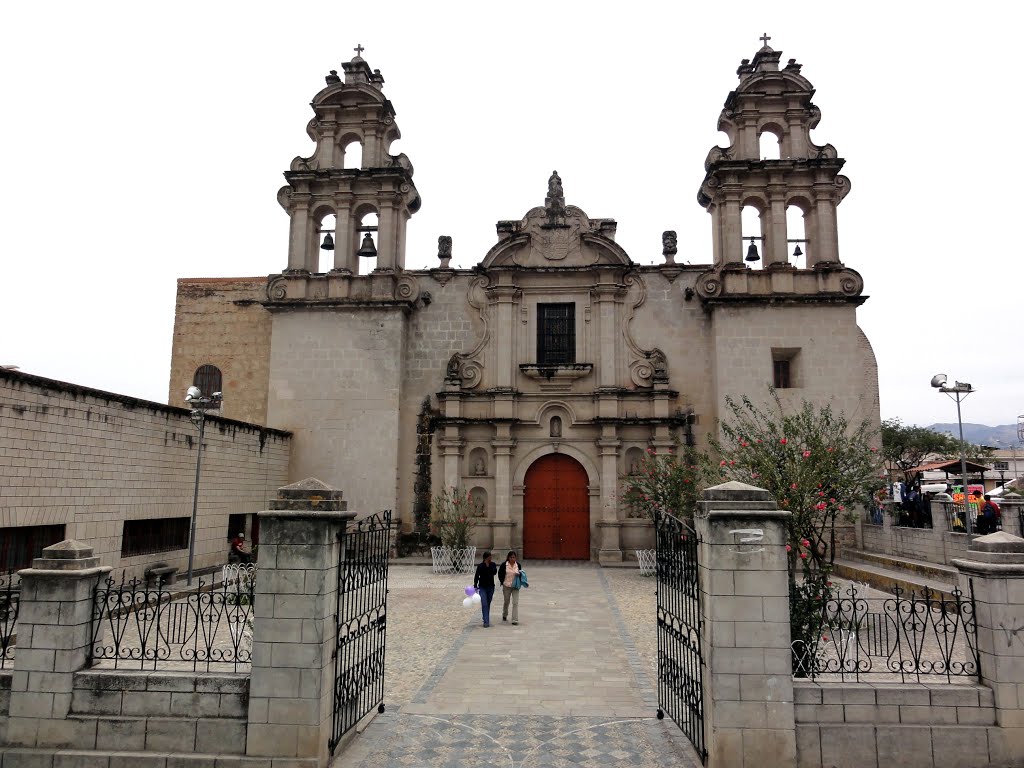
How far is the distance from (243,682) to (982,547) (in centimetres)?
660

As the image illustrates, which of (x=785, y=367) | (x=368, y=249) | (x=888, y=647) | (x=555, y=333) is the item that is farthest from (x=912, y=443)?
(x=888, y=647)

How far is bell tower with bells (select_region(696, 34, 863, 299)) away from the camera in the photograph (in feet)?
66.2

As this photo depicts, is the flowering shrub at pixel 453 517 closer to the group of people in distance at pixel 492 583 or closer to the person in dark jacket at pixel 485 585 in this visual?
the group of people in distance at pixel 492 583

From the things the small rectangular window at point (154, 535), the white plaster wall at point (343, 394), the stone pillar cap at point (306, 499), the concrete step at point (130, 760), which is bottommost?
the concrete step at point (130, 760)

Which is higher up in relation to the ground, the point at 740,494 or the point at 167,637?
the point at 740,494

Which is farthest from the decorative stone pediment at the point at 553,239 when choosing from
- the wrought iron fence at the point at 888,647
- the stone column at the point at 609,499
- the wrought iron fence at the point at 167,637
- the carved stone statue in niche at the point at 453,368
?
the wrought iron fence at the point at 888,647

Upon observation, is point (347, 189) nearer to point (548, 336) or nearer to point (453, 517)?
point (548, 336)

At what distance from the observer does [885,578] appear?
15156 mm

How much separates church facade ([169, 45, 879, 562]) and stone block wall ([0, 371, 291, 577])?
423 cm

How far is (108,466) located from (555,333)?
12.8 metres

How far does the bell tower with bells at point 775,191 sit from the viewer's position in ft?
66.2

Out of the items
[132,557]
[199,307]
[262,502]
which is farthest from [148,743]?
[199,307]

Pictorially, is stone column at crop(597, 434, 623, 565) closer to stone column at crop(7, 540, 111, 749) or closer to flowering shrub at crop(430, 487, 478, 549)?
flowering shrub at crop(430, 487, 478, 549)

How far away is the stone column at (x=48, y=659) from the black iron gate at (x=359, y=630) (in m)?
2.08
